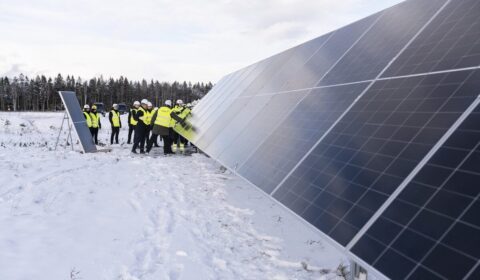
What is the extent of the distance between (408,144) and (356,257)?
1360 mm

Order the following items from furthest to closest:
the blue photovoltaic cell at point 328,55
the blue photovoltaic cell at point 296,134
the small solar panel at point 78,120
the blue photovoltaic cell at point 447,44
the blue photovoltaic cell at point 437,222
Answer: the small solar panel at point 78,120 → the blue photovoltaic cell at point 328,55 → the blue photovoltaic cell at point 296,134 → the blue photovoltaic cell at point 447,44 → the blue photovoltaic cell at point 437,222

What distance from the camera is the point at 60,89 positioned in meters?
103

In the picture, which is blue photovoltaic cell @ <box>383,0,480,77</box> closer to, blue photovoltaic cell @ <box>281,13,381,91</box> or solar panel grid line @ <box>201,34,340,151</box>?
blue photovoltaic cell @ <box>281,13,381,91</box>

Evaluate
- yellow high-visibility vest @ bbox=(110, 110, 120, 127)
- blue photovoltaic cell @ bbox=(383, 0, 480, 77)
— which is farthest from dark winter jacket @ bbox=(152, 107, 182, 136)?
blue photovoltaic cell @ bbox=(383, 0, 480, 77)

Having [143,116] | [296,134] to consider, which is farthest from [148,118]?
[296,134]

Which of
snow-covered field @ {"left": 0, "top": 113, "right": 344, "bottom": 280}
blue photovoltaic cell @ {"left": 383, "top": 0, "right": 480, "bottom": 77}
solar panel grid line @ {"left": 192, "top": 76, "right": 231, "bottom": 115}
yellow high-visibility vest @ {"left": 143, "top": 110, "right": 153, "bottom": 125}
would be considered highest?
blue photovoltaic cell @ {"left": 383, "top": 0, "right": 480, "bottom": 77}

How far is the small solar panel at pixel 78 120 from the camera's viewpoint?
14531 mm

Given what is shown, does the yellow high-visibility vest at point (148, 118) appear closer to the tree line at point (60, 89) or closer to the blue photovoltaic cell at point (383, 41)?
the blue photovoltaic cell at point (383, 41)

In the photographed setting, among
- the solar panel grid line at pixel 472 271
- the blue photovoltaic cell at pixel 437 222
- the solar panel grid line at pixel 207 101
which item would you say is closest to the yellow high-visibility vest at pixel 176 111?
the solar panel grid line at pixel 207 101

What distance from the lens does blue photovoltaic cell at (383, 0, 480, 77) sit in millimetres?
4176

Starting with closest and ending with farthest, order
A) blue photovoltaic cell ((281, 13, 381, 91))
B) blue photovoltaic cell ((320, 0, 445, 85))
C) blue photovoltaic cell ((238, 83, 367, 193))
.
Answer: blue photovoltaic cell ((238, 83, 367, 193))
blue photovoltaic cell ((320, 0, 445, 85))
blue photovoltaic cell ((281, 13, 381, 91))

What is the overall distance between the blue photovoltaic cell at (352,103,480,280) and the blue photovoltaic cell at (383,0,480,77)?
119 centimetres

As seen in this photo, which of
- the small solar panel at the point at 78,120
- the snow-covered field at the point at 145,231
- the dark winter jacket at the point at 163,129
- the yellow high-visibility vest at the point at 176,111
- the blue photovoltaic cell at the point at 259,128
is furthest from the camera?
the yellow high-visibility vest at the point at 176,111

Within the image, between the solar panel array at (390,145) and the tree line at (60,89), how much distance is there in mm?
96688
